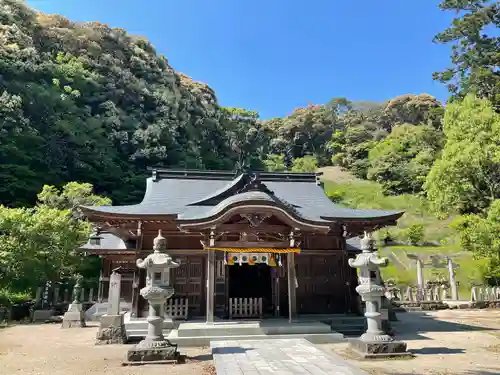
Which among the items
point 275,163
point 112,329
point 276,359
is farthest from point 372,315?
point 275,163

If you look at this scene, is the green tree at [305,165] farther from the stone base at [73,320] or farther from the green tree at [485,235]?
the stone base at [73,320]

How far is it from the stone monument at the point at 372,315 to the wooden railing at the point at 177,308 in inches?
234

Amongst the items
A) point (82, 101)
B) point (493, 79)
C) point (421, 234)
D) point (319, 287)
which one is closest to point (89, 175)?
point (82, 101)

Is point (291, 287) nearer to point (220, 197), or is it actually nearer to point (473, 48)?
point (220, 197)

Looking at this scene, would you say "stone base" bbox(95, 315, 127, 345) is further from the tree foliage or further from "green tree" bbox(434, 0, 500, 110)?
"green tree" bbox(434, 0, 500, 110)

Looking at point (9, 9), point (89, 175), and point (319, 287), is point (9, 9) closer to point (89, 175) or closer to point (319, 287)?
point (89, 175)

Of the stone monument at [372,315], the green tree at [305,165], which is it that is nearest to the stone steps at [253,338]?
the stone monument at [372,315]

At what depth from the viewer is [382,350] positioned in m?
8.48

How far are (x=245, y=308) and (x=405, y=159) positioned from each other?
45.7 meters

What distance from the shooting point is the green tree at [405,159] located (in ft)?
141

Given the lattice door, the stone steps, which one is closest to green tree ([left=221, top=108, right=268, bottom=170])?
the lattice door

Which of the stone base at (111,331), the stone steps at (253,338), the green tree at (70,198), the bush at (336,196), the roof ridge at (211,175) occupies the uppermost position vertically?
the bush at (336,196)

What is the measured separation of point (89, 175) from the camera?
1506 inches

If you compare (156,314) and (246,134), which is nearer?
(156,314)
